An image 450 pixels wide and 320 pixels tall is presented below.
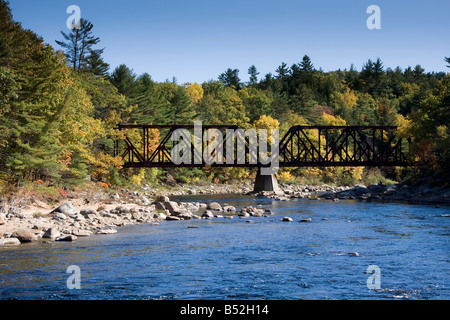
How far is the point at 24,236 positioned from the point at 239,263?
37.8 feet

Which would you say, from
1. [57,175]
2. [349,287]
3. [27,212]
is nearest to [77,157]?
[57,175]

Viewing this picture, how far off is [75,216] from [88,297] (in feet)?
61.5

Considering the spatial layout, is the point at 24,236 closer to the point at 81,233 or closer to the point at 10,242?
the point at 10,242

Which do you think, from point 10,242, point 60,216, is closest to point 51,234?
point 10,242

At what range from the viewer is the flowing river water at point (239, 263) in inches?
663

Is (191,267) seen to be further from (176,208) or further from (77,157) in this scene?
(77,157)

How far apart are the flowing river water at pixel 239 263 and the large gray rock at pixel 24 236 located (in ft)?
4.31

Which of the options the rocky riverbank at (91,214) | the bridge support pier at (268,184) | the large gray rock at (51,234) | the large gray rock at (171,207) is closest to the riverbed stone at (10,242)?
the rocky riverbank at (91,214)

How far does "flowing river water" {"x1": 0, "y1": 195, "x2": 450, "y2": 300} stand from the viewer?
1683 cm

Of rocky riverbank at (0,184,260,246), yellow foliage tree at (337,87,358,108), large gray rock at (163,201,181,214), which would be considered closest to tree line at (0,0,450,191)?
rocky riverbank at (0,184,260,246)

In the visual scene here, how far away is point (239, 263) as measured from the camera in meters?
21.7

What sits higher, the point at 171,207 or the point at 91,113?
the point at 91,113

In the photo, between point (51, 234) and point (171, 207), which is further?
point (171, 207)
